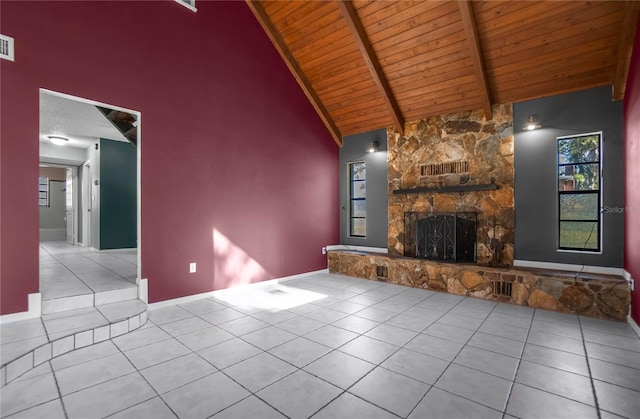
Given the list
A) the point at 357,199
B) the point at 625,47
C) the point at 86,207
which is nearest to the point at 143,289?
the point at 357,199

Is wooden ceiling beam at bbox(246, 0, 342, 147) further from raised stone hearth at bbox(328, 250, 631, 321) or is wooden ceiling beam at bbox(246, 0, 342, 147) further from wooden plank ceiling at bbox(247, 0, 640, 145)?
raised stone hearth at bbox(328, 250, 631, 321)

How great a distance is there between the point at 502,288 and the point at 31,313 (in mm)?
5330

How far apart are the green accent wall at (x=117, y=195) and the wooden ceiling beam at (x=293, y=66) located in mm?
4387

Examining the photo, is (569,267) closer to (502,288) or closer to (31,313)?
(502,288)

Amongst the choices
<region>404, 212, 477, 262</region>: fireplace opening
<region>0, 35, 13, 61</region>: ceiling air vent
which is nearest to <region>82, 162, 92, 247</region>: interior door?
<region>0, 35, 13, 61</region>: ceiling air vent

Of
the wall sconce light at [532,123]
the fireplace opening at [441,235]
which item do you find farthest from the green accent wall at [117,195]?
the wall sconce light at [532,123]

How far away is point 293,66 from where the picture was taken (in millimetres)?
5188

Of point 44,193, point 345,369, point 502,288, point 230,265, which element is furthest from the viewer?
point 44,193

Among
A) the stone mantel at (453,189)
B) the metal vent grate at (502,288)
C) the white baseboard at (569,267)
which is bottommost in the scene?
the metal vent grate at (502,288)

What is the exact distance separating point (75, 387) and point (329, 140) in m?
5.24

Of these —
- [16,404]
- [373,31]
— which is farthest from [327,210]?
[16,404]

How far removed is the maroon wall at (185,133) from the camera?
2.77 m

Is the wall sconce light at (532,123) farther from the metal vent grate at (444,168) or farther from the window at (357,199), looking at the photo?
the window at (357,199)

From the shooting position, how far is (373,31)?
13.7 ft
